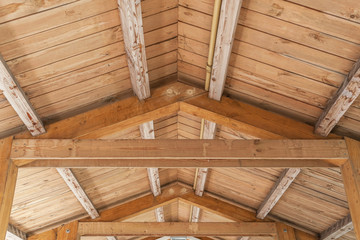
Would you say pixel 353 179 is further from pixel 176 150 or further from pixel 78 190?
pixel 78 190

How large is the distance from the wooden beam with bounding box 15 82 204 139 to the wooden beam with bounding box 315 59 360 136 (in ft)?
4.14

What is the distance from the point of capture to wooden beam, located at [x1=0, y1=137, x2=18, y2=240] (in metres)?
3.33

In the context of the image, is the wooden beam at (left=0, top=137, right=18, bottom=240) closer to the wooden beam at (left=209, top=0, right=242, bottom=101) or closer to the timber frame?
the timber frame

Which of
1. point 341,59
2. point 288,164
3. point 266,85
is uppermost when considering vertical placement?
point 266,85

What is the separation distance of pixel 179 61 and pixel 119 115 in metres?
0.84

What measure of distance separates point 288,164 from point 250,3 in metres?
1.82

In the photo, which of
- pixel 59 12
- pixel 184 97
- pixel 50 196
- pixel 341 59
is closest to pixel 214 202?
pixel 50 196

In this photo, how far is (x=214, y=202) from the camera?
6840 millimetres

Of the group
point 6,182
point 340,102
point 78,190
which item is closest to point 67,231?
point 78,190

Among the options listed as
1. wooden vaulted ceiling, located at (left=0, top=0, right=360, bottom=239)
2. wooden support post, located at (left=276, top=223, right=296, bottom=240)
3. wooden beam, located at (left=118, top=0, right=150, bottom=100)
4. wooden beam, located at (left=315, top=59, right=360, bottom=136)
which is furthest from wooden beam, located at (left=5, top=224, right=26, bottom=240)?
wooden beam, located at (left=315, top=59, right=360, bottom=136)

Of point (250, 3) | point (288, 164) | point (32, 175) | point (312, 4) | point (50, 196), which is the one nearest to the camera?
point (312, 4)

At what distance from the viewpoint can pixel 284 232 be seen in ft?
21.0

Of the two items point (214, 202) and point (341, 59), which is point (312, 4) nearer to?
point (341, 59)

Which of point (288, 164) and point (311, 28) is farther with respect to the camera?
point (288, 164)
